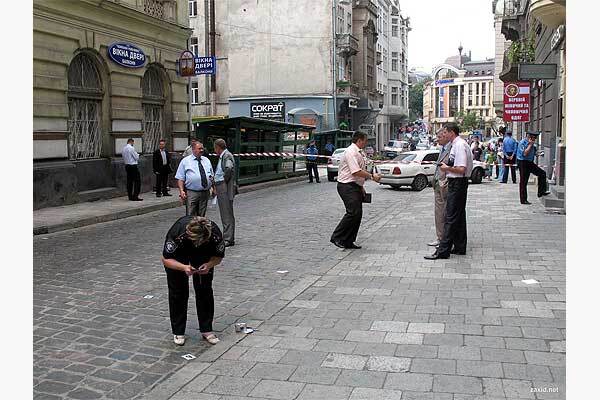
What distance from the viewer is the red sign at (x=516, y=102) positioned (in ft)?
72.1

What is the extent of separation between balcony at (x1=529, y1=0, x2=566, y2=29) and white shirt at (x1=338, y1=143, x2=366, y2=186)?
715 centimetres

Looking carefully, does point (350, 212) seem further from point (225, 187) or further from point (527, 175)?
point (527, 175)

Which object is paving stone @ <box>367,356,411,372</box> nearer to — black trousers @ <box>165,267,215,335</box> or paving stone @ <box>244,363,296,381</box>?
paving stone @ <box>244,363,296,381</box>

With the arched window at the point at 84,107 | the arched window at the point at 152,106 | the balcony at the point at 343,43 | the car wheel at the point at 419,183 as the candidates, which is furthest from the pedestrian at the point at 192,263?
the balcony at the point at 343,43

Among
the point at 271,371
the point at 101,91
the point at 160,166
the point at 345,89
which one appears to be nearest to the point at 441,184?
the point at 271,371

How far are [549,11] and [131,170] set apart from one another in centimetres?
Answer: 1136

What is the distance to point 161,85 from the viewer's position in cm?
2123

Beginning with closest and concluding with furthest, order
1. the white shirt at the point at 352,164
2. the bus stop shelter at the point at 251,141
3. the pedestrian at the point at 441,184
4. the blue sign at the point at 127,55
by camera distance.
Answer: the pedestrian at the point at 441,184 < the white shirt at the point at 352,164 < the blue sign at the point at 127,55 < the bus stop shelter at the point at 251,141

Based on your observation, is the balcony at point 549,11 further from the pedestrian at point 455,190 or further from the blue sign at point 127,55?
the blue sign at point 127,55

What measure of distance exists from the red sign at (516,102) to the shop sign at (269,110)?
74.4 feet

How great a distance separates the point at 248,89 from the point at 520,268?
123 feet

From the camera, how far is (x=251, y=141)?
2377 centimetres

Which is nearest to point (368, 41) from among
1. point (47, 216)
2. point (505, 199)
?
point (505, 199)

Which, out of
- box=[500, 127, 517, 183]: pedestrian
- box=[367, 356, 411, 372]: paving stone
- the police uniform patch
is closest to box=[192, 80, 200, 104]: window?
box=[500, 127, 517, 183]: pedestrian
